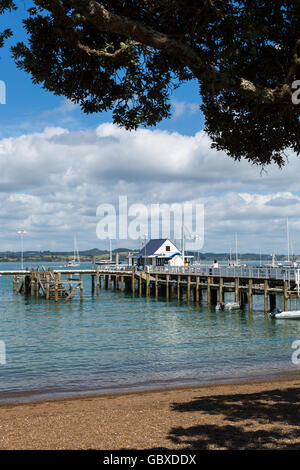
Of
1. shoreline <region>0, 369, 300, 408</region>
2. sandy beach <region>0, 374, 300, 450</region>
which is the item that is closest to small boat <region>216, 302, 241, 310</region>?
shoreline <region>0, 369, 300, 408</region>

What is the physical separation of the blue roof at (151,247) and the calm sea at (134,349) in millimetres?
29580

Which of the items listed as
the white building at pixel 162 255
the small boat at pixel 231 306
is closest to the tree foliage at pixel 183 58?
the small boat at pixel 231 306

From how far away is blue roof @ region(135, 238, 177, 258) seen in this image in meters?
69.4

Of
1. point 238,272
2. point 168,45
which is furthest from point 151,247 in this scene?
point 168,45

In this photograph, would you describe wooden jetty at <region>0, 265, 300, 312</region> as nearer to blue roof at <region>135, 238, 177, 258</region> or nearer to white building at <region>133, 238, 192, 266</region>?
white building at <region>133, 238, 192, 266</region>

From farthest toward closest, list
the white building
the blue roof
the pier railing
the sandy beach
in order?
1. the blue roof
2. the white building
3. the pier railing
4. the sandy beach

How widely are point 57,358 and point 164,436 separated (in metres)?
13.6

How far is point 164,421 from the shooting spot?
9.20 meters

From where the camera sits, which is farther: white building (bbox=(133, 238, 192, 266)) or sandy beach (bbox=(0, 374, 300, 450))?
white building (bbox=(133, 238, 192, 266))

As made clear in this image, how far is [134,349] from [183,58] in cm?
1739

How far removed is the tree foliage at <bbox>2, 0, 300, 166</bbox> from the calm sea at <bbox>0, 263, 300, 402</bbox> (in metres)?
9.33

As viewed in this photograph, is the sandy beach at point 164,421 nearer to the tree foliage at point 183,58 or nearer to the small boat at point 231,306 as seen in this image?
the tree foliage at point 183,58

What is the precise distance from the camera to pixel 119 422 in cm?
938
